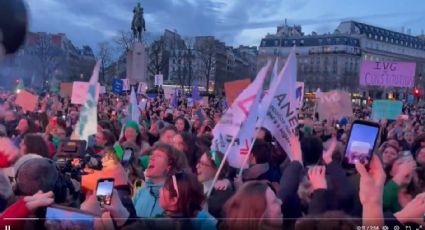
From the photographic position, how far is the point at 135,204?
3859 millimetres

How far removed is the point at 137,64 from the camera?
20.9 metres

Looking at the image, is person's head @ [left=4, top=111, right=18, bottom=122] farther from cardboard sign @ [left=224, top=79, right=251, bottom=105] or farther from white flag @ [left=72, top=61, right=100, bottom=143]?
cardboard sign @ [left=224, top=79, right=251, bottom=105]

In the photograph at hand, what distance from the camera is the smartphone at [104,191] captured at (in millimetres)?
3061

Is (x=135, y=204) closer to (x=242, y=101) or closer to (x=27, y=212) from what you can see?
(x=27, y=212)

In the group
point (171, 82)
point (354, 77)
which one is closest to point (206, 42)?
point (354, 77)

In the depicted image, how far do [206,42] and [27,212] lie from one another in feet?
13.5

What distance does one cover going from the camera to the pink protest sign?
10.8 metres

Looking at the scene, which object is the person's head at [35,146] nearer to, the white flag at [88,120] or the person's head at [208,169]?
the person's head at [208,169]

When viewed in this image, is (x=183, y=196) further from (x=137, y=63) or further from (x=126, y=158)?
(x=137, y=63)

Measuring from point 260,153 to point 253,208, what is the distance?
1.98 meters

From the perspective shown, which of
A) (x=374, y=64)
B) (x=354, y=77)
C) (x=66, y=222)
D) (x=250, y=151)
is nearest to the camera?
(x=66, y=222)

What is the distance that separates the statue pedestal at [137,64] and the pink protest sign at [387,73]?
9941 millimetres

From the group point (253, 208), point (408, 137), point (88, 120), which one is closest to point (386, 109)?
point (408, 137)

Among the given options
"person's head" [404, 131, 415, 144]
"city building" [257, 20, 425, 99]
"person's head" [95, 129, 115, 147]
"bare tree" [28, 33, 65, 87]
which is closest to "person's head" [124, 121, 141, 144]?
"person's head" [95, 129, 115, 147]
